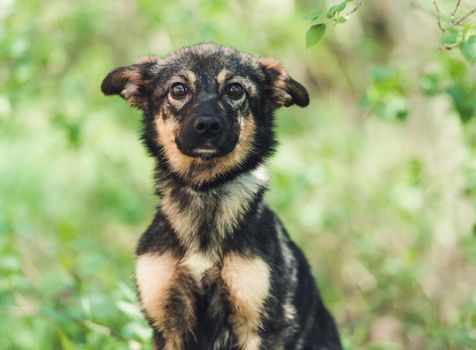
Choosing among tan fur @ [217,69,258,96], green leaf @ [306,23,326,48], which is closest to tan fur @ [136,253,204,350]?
tan fur @ [217,69,258,96]

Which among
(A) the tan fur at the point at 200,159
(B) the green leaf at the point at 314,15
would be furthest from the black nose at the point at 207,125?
(B) the green leaf at the point at 314,15

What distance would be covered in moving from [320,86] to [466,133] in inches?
236

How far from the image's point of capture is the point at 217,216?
446 centimetres

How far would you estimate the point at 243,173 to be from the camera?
4594mm

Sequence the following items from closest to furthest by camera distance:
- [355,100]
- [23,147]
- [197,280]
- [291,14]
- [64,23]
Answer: [197,280] → [64,23] → [291,14] → [23,147] → [355,100]

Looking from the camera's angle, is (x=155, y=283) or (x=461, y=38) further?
(x=155, y=283)

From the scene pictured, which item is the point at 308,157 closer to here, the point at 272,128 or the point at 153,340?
the point at 272,128

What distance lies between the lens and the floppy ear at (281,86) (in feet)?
15.0

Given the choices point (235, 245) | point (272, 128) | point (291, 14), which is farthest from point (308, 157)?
point (235, 245)

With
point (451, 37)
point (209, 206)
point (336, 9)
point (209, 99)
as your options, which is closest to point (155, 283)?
point (209, 206)

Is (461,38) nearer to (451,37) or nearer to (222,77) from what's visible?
(451,37)

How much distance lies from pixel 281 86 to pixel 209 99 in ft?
1.86

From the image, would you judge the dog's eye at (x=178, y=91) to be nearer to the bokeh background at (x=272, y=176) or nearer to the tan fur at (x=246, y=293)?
the tan fur at (x=246, y=293)

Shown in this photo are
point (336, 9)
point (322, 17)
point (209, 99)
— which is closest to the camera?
point (336, 9)
